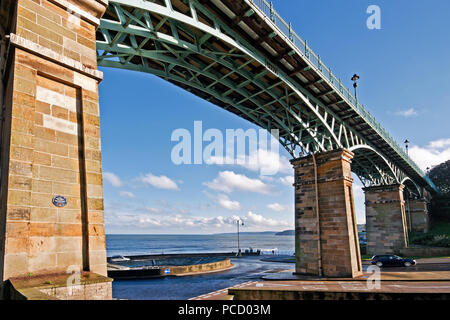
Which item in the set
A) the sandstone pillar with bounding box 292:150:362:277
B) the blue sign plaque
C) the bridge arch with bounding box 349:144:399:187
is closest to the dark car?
the sandstone pillar with bounding box 292:150:362:277

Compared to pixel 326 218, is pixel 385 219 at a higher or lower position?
lower

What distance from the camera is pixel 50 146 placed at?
5.64m

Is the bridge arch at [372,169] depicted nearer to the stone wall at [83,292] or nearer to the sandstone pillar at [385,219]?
the sandstone pillar at [385,219]

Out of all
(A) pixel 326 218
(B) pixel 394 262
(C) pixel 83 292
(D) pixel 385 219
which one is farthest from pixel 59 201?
(D) pixel 385 219

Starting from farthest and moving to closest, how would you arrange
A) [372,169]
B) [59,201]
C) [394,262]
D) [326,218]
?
[372,169]
[394,262]
[326,218]
[59,201]

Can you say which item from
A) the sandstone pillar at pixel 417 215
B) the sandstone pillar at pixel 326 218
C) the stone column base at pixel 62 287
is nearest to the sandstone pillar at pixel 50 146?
the stone column base at pixel 62 287

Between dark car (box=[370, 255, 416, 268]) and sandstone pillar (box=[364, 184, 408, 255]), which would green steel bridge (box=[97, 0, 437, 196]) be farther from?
sandstone pillar (box=[364, 184, 408, 255])

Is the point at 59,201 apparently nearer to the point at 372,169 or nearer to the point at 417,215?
the point at 372,169

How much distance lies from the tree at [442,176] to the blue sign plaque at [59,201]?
294 feet

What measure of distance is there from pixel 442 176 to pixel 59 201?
98755 mm

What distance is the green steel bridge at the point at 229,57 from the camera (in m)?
11.2

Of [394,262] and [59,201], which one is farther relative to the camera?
[394,262]

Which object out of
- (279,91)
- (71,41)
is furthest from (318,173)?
(71,41)
